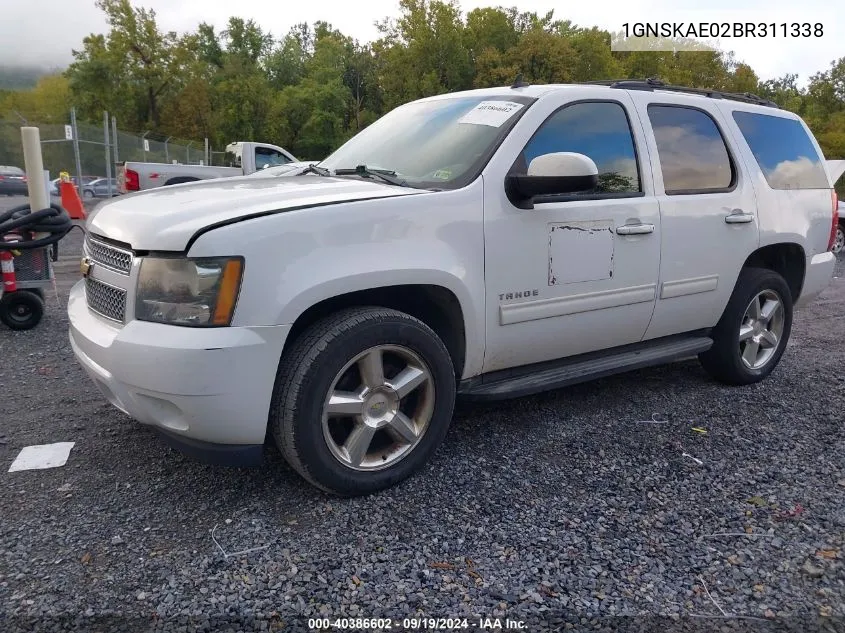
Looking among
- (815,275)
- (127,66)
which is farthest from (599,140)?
(127,66)

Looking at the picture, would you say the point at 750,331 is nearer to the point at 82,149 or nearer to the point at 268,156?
the point at 268,156

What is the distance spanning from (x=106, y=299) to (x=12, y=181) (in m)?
25.6

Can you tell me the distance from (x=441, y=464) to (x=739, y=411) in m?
2.00

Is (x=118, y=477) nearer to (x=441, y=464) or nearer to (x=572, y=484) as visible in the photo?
(x=441, y=464)

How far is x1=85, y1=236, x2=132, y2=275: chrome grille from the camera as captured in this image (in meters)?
2.70

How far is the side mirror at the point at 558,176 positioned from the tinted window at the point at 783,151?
1.96 meters

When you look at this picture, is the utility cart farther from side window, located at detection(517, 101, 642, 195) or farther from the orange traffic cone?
the orange traffic cone

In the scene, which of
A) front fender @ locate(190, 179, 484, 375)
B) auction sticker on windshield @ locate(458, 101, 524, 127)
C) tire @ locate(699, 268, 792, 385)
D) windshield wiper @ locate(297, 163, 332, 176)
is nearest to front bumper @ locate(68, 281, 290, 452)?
front fender @ locate(190, 179, 484, 375)

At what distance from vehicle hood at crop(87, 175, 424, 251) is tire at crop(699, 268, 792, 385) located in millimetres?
2457

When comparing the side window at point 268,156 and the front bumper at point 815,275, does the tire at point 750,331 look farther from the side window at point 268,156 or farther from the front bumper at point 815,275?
the side window at point 268,156

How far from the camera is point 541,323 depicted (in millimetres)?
3316

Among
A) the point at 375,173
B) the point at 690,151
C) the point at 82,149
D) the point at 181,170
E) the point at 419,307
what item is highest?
the point at 82,149

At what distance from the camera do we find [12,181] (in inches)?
952

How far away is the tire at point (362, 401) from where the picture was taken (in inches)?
104
